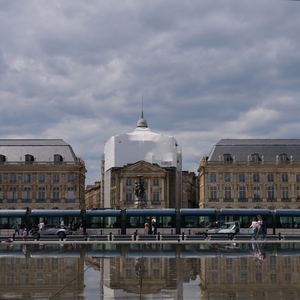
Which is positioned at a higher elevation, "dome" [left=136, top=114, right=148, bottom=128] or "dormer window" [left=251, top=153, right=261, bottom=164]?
"dome" [left=136, top=114, right=148, bottom=128]

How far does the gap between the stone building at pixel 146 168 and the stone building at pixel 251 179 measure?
6.17 meters

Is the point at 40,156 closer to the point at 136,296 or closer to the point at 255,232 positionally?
the point at 255,232

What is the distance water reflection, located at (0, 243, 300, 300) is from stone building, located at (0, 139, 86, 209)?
77786 millimetres

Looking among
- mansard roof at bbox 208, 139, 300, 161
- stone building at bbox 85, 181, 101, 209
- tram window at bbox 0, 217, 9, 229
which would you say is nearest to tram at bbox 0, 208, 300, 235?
tram window at bbox 0, 217, 9, 229

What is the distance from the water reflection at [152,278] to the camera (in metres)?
14.4

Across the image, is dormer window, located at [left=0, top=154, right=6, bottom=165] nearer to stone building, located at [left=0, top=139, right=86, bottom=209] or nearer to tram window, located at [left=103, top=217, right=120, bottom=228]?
stone building, located at [left=0, top=139, right=86, bottom=209]

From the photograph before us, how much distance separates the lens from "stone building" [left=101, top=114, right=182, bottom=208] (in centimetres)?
10231

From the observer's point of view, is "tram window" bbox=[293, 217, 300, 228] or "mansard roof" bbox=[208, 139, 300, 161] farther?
"mansard roof" bbox=[208, 139, 300, 161]

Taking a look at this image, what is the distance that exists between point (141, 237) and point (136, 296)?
29.9m

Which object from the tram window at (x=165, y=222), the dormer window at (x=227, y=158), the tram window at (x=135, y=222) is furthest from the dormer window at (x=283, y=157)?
the tram window at (x=135, y=222)

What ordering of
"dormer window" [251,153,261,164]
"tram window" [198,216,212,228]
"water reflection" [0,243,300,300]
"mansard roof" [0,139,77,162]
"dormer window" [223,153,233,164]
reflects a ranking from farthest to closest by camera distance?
"mansard roof" [0,139,77,162] → "dormer window" [223,153,233,164] → "dormer window" [251,153,261,164] → "tram window" [198,216,212,228] → "water reflection" [0,243,300,300]

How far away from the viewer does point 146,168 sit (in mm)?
102062

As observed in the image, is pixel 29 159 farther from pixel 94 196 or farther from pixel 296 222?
pixel 296 222

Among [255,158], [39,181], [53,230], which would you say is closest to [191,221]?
[53,230]
